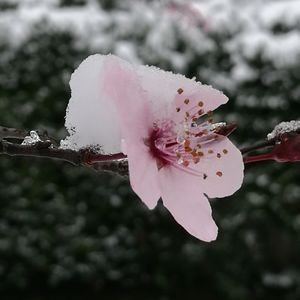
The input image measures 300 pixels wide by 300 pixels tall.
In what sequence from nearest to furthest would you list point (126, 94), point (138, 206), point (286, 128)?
point (126, 94)
point (286, 128)
point (138, 206)

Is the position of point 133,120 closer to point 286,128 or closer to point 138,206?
→ point 286,128

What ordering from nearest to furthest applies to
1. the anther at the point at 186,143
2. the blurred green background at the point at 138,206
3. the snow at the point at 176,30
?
the anther at the point at 186,143 < the blurred green background at the point at 138,206 < the snow at the point at 176,30

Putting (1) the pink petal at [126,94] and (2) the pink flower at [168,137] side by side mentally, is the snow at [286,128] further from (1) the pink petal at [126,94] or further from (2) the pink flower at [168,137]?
(1) the pink petal at [126,94]

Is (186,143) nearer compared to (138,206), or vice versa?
(186,143)

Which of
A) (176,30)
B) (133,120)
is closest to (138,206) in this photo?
(176,30)

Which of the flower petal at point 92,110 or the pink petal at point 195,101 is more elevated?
the pink petal at point 195,101

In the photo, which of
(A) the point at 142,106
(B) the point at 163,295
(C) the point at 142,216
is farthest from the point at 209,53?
(A) the point at 142,106

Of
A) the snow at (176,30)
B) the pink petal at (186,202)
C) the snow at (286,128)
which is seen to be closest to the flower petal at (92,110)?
the pink petal at (186,202)
